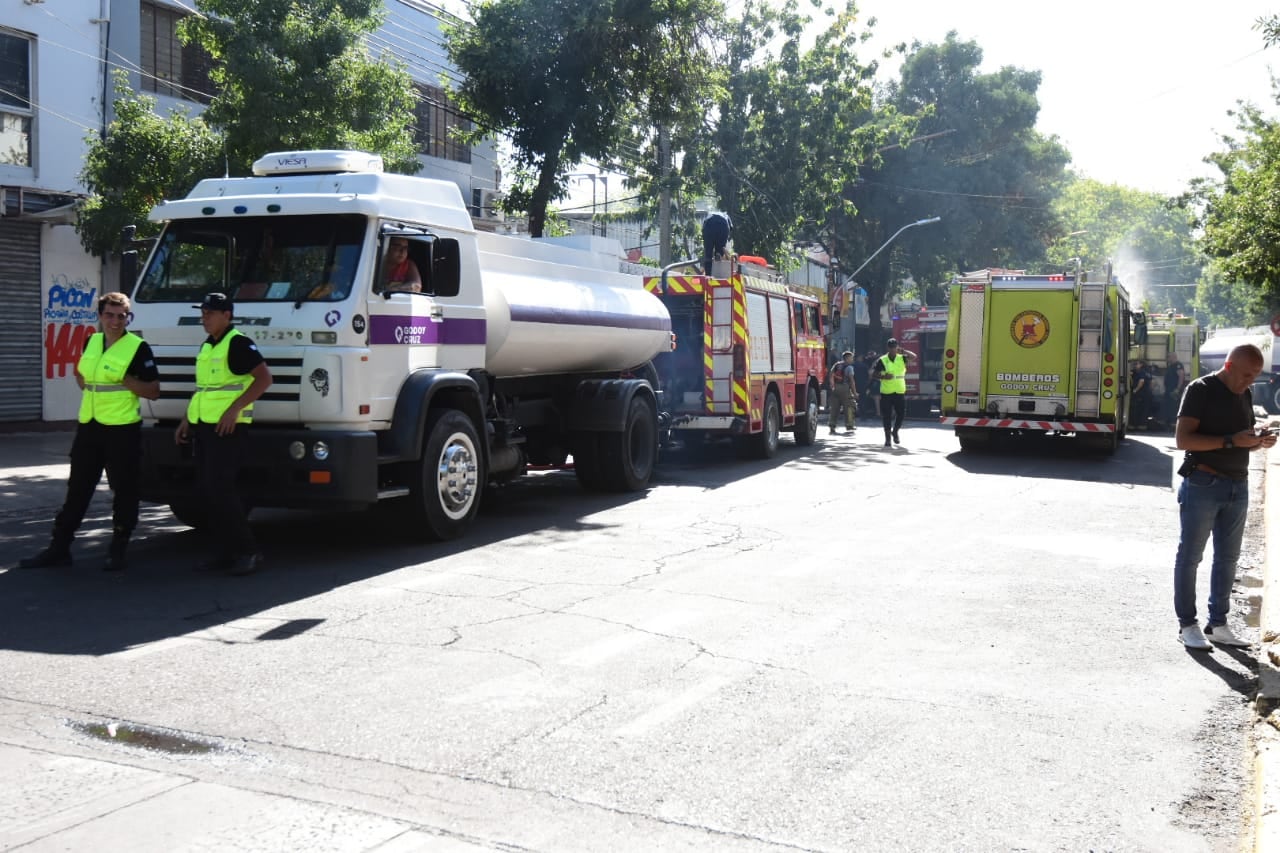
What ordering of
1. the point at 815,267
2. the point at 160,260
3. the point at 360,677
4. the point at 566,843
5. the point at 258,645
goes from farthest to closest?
the point at 815,267 → the point at 160,260 → the point at 258,645 → the point at 360,677 → the point at 566,843

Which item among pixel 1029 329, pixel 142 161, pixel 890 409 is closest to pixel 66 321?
pixel 142 161

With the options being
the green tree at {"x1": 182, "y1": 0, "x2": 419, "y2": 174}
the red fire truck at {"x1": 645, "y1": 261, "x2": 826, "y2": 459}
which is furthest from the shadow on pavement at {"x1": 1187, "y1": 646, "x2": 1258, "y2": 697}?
the green tree at {"x1": 182, "y1": 0, "x2": 419, "y2": 174}

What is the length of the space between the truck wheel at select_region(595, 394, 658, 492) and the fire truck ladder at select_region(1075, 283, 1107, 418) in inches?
309

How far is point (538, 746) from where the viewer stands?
4.88 metres

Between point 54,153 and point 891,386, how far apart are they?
13292 mm

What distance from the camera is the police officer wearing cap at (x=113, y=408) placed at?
824cm

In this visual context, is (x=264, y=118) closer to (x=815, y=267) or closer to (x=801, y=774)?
(x=801, y=774)

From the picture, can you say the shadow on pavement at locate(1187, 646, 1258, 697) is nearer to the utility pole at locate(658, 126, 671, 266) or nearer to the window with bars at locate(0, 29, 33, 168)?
the window with bars at locate(0, 29, 33, 168)

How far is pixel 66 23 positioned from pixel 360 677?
1543 centimetres

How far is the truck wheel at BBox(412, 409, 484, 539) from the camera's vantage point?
9.60 m

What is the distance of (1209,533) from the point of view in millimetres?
6914

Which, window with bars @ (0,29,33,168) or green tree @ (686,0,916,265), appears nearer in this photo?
window with bars @ (0,29,33,168)

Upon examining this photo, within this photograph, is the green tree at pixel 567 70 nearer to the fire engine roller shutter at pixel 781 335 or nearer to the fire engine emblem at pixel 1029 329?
the fire engine roller shutter at pixel 781 335

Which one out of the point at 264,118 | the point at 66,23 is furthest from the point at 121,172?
the point at 66,23
